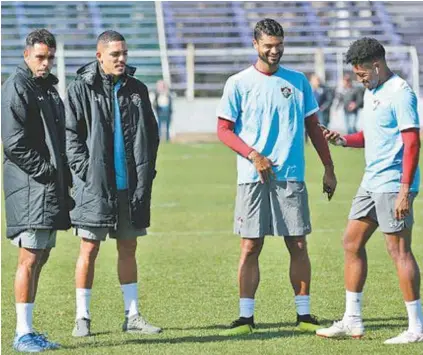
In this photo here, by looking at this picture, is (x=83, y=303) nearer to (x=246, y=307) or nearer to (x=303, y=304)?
(x=246, y=307)

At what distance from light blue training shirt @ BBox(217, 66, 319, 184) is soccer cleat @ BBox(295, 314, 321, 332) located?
3.18 ft

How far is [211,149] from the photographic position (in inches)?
1254

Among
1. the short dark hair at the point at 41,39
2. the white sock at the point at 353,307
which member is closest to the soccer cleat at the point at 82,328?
the white sock at the point at 353,307

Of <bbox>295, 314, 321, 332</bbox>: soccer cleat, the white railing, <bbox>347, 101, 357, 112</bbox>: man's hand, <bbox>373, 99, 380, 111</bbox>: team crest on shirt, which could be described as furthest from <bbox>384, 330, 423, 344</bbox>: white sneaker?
the white railing

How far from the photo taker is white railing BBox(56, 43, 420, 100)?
40719 millimetres

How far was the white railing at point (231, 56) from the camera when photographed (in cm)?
4072

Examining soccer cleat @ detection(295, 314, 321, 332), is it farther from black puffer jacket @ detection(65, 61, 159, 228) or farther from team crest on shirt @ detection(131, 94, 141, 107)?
team crest on shirt @ detection(131, 94, 141, 107)

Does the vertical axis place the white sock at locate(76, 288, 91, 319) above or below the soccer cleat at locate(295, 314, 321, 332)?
above

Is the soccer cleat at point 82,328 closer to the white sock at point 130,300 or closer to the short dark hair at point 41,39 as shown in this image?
the white sock at point 130,300

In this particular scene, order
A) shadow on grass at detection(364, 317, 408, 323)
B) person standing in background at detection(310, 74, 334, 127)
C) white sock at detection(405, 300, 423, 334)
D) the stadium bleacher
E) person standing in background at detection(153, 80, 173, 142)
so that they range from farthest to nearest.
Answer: the stadium bleacher < person standing in background at detection(153, 80, 173, 142) < person standing in background at detection(310, 74, 334, 127) < shadow on grass at detection(364, 317, 408, 323) < white sock at detection(405, 300, 423, 334)

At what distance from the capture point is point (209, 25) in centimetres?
4688

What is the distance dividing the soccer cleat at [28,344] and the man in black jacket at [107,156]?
56 cm

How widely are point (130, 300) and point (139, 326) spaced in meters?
0.21

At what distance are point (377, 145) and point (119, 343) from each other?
2.14 metres
